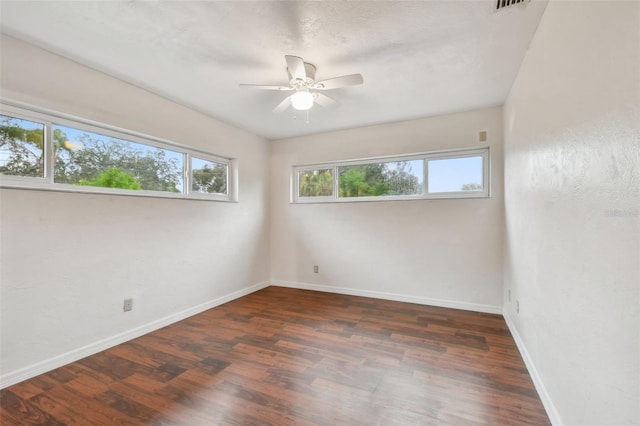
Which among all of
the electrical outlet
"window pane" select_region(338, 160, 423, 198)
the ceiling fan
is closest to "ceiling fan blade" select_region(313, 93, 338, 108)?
the ceiling fan

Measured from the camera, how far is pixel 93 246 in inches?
93.3

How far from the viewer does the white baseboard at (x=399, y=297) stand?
3322 millimetres

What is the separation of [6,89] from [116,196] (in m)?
1.00

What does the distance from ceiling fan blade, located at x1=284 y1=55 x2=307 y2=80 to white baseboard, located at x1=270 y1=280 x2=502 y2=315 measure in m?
2.97

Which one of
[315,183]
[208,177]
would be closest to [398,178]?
[315,183]

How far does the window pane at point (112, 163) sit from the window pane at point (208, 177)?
185 mm

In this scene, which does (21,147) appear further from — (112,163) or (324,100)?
(324,100)

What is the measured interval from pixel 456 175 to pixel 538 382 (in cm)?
237

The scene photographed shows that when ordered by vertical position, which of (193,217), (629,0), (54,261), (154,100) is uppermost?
(154,100)

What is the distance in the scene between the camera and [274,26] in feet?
6.07

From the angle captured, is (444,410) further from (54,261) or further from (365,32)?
(54,261)

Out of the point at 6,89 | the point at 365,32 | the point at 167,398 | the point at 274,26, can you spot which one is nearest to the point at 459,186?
the point at 365,32

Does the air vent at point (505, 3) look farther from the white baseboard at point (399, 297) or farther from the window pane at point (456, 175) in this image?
the white baseboard at point (399, 297)

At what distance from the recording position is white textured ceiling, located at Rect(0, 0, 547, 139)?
170 centimetres
